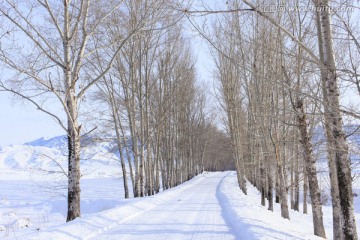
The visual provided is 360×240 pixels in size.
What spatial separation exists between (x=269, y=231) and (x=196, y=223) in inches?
79.3

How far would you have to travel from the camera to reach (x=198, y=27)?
5.95m

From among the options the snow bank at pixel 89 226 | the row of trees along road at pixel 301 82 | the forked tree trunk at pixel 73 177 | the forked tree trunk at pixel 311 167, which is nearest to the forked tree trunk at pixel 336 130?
the row of trees along road at pixel 301 82

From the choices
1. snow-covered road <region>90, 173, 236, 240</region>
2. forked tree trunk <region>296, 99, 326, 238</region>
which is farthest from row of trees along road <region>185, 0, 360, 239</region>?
snow-covered road <region>90, 173, 236, 240</region>

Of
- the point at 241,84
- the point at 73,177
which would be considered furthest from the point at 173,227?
the point at 241,84

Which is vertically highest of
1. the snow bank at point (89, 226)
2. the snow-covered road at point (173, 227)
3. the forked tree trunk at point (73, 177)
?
the forked tree trunk at point (73, 177)

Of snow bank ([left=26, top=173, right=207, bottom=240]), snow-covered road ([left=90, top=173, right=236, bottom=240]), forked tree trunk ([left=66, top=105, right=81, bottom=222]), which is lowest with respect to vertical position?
snow-covered road ([left=90, top=173, right=236, bottom=240])

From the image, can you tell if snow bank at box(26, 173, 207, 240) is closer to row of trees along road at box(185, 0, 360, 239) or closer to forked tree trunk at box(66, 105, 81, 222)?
forked tree trunk at box(66, 105, 81, 222)

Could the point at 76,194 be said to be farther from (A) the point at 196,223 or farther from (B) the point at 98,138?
(B) the point at 98,138

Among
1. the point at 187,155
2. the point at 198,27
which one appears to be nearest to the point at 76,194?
the point at 198,27

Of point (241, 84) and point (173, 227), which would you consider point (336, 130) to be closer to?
point (173, 227)

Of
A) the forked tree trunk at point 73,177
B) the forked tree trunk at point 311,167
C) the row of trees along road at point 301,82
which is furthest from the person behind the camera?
the forked tree trunk at point 311,167

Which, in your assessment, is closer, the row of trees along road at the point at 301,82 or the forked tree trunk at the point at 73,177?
the row of trees along road at the point at 301,82

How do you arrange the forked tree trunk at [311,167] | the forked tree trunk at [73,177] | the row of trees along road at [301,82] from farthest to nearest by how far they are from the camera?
the forked tree trunk at [311,167] → the forked tree trunk at [73,177] → the row of trees along road at [301,82]

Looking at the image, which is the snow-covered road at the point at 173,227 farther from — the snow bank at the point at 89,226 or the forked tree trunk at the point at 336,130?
the forked tree trunk at the point at 336,130
